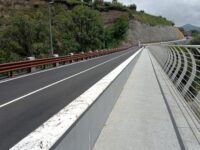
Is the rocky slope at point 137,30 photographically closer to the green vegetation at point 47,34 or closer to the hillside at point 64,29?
the hillside at point 64,29

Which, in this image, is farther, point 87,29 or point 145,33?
point 145,33

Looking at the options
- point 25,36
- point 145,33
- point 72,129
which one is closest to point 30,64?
point 72,129

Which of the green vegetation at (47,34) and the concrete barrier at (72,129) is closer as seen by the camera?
the concrete barrier at (72,129)

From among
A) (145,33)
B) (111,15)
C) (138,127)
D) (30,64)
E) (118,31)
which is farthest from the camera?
(145,33)

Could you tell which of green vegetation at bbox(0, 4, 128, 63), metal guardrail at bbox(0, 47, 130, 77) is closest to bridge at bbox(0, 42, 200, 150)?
metal guardrail at bbox(0, 47, 130, 77)

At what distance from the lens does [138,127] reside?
27.0ft

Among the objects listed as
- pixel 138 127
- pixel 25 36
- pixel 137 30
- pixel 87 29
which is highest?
pixel 138 127

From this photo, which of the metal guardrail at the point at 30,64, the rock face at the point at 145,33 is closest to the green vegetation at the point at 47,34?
the metal guardrail at the point at 30,64

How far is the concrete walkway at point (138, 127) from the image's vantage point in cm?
683

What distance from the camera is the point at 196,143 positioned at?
274 inches

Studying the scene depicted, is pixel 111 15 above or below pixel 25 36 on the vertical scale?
above

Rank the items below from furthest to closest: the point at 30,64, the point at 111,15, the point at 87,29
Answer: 1. the point at 111,15
2. the point at 87,29
3. the point at 30,64

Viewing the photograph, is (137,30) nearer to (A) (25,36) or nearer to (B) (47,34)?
(B) (47,34)

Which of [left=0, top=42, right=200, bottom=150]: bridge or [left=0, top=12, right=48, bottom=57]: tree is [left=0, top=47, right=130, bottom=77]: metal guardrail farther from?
Answer: [left=0, top=12, right=48, bottom=57]: tree
